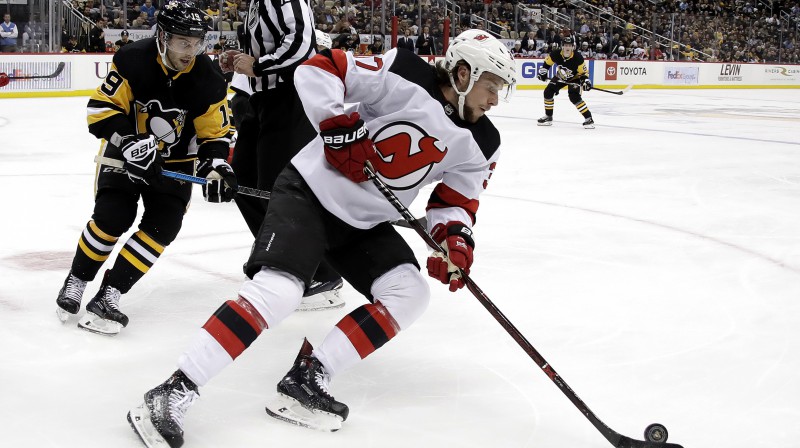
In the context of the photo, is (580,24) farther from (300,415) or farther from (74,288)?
(300,415)

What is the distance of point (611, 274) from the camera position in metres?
3.54

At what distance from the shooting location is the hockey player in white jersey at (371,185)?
6.63 ft

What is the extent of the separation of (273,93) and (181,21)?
457mm

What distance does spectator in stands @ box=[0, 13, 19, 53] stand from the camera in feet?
32.9

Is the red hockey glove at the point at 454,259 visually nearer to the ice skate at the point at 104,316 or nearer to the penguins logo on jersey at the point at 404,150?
the penguins logo on jersey at the point at 404,150

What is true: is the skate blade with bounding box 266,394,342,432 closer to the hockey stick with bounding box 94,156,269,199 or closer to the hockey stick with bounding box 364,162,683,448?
the hockey stick with bounding box 364,162,683,448

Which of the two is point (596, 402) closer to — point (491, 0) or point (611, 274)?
point (611, 274)

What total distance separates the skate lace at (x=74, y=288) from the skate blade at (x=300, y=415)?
95 cm

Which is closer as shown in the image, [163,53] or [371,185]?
[371,185]

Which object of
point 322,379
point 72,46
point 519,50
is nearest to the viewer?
point 322,379

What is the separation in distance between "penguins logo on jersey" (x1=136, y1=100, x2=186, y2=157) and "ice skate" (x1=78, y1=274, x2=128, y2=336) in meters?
0.48

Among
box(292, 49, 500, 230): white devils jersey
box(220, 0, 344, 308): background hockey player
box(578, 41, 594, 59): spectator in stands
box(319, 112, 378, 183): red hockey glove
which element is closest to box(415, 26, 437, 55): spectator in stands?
box(578, 41, 594, 59): spectator in stands

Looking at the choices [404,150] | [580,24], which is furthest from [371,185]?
[580,24]

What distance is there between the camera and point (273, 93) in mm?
2881
